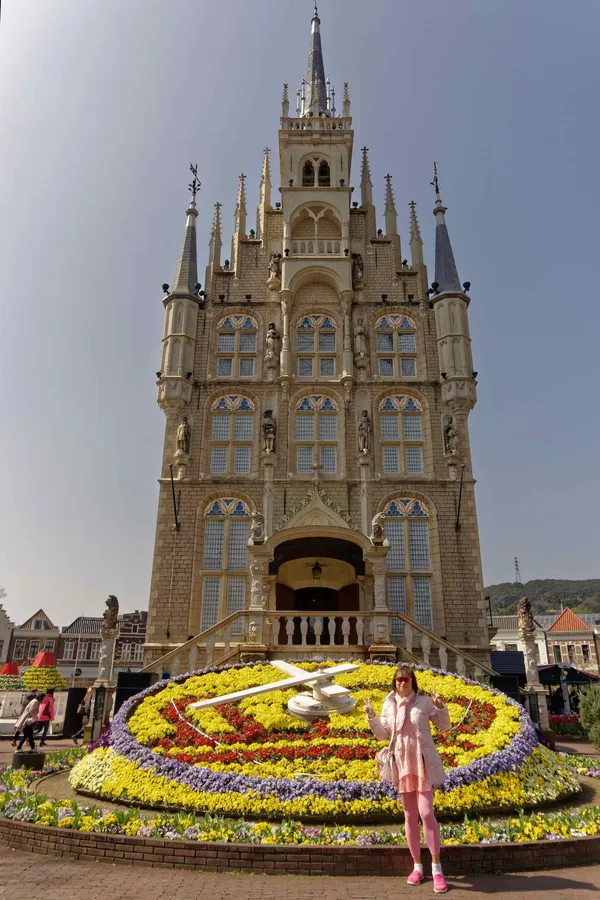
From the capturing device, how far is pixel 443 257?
29516 mm

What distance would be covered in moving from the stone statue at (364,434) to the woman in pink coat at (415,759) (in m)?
19.1

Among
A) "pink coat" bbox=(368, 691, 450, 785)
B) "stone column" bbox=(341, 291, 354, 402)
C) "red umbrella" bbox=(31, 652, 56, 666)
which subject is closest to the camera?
"pink coat" bbox=(368, 691, 450, 785)

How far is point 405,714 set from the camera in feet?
21.3

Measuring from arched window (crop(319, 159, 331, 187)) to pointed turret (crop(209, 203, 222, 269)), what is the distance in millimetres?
5430

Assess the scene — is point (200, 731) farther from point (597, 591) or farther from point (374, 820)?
point (597, 591)

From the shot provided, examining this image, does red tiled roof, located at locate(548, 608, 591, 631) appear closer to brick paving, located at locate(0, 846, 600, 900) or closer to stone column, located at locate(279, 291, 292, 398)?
stone column, located at locate(279, 291, 292, 398)

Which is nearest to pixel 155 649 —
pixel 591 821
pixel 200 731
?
pixel 200 731

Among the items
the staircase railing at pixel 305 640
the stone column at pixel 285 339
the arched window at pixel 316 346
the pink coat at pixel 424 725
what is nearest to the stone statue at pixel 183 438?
the stone column at pixel 285 339

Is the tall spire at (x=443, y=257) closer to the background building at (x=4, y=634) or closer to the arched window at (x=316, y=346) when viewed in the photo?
the arched window at (x=316, y=346)

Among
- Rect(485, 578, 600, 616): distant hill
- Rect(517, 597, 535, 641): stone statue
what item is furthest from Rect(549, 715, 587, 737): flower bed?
Rect(485, 578, 600, 616): distant hill

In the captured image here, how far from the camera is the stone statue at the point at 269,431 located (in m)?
25.5

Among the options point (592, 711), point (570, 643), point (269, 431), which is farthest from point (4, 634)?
point (592, 711)

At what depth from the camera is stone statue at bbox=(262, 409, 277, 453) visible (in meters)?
25.5

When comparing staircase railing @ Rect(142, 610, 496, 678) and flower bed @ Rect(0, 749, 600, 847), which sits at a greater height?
staircase railing @ Rect(142, 610, 496, 678)
